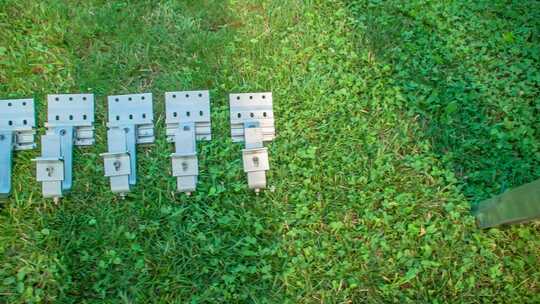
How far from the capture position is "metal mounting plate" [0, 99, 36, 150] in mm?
2643

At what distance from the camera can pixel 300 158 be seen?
264 centimetres

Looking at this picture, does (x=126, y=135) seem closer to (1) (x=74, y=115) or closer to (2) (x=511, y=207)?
(1) (x=74, y=115)

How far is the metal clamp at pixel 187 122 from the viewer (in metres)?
2.55

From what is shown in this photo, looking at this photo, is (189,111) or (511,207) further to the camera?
(189,111)

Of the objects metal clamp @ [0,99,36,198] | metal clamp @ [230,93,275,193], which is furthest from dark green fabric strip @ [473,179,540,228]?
metal clamp @ [0,99,36,198]

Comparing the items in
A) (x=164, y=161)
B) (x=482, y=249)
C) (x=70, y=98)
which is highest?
(x=70, y=98)

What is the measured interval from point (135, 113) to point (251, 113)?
645mm

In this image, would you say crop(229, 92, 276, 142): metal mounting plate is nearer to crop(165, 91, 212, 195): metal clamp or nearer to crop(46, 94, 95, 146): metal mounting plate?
crop(165, 91, 212, 195): metal clamp

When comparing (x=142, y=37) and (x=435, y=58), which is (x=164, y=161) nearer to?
(x=142, y=37)

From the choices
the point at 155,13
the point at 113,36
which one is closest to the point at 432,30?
the point at 155,13

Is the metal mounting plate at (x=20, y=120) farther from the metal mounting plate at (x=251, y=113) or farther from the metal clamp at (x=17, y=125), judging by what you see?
the metal mounting plate at (x=251, y=113)

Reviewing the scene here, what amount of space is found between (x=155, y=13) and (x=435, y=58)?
175cm

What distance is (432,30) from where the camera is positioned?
120 inches

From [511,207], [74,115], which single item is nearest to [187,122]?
[74,115]
